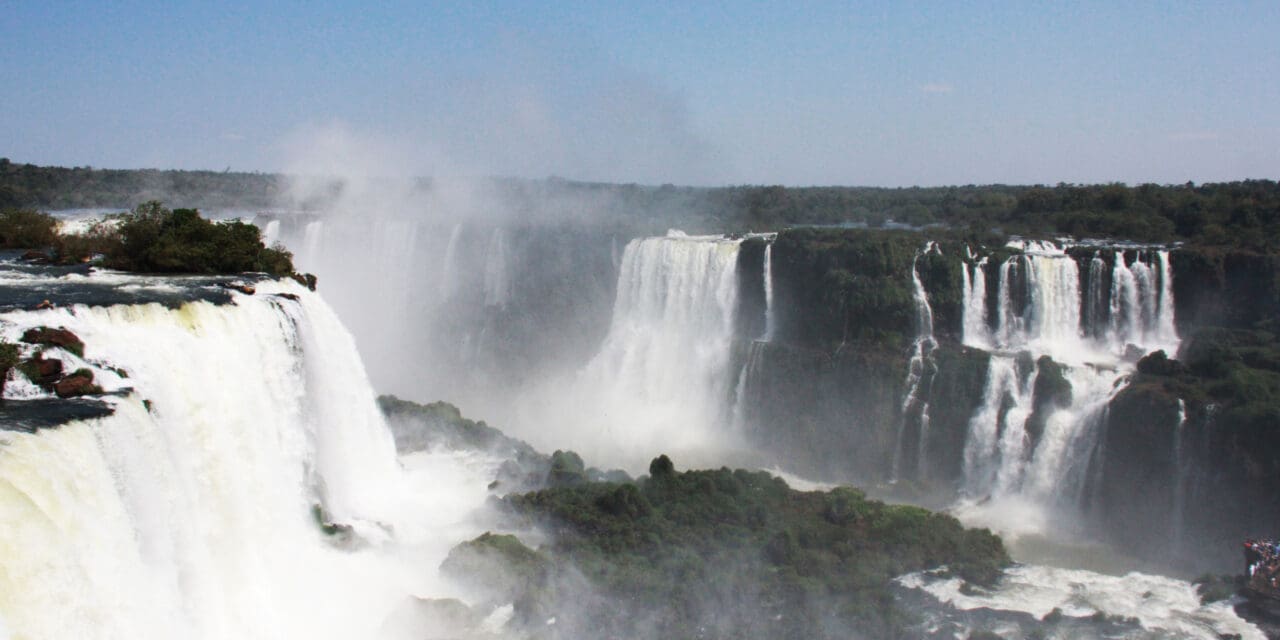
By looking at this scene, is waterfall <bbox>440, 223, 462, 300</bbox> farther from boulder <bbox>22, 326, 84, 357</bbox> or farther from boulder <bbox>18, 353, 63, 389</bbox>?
boulder <bbox>18, 353, 63, 389</bbox>

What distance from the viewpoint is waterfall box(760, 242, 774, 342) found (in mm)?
27188

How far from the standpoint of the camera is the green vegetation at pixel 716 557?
45.4 feet

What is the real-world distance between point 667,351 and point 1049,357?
436 inches

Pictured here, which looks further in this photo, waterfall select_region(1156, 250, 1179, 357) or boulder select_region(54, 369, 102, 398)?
waterfall select_region(1156, 250, 1179, 357)

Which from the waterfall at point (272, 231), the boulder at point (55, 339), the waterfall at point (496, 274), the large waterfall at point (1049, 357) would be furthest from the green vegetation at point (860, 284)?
the waterfall at point (272, 231)

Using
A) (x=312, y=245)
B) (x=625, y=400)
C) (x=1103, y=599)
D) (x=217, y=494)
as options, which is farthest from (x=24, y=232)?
(x=1103, y=599)

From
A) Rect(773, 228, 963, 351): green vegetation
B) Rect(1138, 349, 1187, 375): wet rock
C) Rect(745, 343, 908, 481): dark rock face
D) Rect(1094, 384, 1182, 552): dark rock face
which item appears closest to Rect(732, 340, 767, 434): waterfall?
Rect(745, 343, 908, 481): dark rock face

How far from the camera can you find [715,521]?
16.8m

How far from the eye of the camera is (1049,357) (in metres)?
22.0

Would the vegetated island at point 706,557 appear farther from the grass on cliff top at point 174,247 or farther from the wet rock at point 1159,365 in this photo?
the wet rock at point 1159,365

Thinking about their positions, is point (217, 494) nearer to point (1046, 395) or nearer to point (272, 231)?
point (1046, 395)

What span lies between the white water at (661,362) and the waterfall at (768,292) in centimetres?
95

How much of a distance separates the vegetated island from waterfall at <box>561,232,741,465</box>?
834 cm

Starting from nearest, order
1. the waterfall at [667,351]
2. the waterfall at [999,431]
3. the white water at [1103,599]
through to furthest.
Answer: the white water at [1103,599], the waterfall at [999,431], the waterfall at [667,351]
